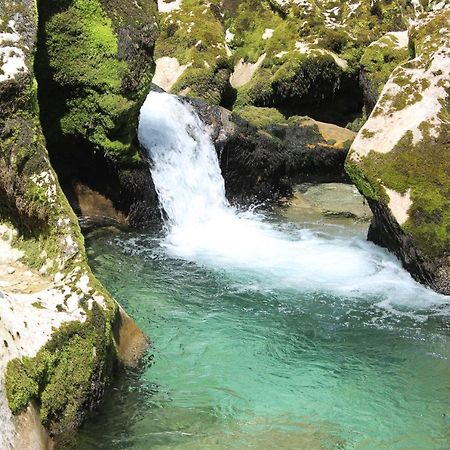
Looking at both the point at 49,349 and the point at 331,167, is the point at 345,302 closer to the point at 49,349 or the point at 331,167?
the point at 49,349

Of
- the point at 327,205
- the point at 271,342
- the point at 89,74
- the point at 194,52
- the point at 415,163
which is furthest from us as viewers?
the point at 194,52

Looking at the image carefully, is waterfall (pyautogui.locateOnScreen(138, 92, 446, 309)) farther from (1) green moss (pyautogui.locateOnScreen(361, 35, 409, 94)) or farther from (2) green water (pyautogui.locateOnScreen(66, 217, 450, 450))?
(1) green moss (pyautogui.locateOnScreen(361, 35, 409, 94))

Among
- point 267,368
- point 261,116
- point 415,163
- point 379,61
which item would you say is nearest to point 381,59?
point 379,61

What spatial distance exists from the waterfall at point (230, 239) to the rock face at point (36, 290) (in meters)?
3.97

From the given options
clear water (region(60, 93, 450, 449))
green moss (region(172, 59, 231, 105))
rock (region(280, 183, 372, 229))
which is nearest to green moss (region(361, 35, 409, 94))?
rock (region(280, 183, 372, 229))

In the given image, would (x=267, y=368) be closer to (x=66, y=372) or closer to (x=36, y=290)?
(x=66, y=372)

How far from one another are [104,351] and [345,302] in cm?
449

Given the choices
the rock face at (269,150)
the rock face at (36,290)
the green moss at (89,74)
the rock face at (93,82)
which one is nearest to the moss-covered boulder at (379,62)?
the rock face at (269,150)

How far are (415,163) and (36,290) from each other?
6567 mm

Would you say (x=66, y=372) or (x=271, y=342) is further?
(x=271, y=342)

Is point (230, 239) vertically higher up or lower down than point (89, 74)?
lower down

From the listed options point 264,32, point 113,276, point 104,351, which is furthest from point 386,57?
point 104,351

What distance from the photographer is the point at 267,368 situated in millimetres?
7531

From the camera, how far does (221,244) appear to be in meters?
12.8
